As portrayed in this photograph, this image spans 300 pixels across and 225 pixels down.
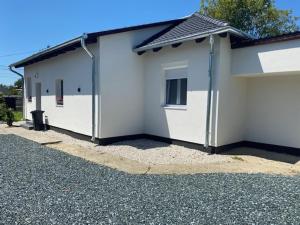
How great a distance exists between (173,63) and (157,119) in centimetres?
209

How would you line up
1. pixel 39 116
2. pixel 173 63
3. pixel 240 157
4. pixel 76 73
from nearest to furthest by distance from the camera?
pixel 240 157 < pixel 173 63 < pixel 76 73 < pixel 39 116

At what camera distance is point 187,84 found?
344 inches

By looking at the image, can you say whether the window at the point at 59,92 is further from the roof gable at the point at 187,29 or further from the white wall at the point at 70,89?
the roof gable at the point at 187,29

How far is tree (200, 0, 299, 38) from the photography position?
841 inches

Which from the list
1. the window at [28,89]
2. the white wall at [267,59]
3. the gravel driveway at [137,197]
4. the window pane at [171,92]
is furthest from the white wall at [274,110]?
the window at [28,89]

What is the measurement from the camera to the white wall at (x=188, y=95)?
8273 millimetres

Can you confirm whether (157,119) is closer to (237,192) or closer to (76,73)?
(76,73)

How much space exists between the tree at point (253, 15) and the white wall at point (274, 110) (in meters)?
14.3

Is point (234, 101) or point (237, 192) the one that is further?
point (234, 101)

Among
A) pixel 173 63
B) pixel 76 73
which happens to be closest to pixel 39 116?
pixel 76 73

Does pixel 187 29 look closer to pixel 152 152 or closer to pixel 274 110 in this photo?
pixel 274 110

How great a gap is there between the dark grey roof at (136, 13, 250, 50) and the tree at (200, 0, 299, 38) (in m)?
12.5

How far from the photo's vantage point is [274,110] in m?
8.45

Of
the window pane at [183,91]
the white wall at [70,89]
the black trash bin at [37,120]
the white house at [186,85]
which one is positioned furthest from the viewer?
the black trash bin at [37,120]
